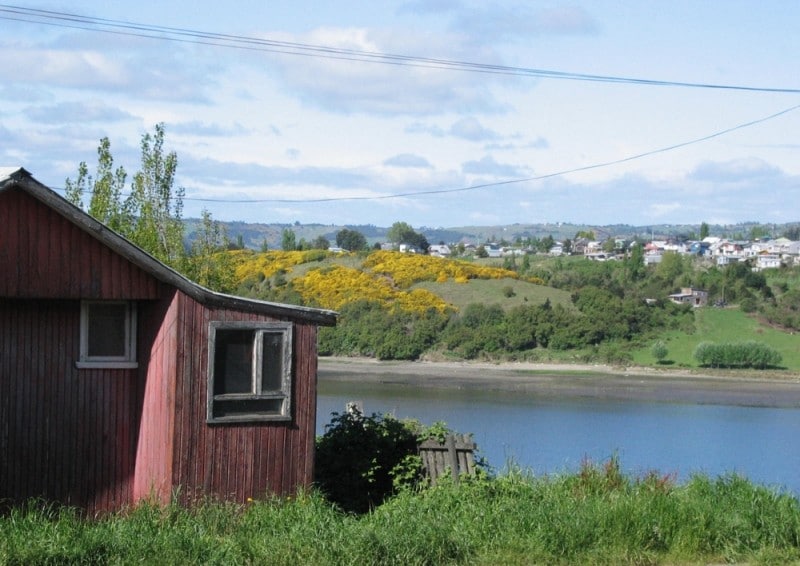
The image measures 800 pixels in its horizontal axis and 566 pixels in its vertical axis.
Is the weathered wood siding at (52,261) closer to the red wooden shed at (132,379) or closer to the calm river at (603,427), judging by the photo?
the red wooden shed at (132,379)

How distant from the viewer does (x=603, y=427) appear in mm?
40469

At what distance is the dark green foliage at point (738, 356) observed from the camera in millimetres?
60312

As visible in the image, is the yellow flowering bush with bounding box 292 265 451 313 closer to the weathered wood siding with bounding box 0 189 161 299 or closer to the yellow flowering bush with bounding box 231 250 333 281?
the yellow flowering bush with bounding box 231 250 333 281

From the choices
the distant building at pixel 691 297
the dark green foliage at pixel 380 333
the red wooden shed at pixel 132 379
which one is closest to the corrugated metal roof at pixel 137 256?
the red wooden shed at pixel 132 379

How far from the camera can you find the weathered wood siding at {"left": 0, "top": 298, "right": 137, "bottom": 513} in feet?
42.5

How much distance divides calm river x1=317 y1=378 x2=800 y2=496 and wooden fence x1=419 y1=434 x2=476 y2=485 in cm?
1081

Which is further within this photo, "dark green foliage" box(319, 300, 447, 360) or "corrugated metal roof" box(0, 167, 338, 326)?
"dark green foliage" box(319, 300, 447, 360)

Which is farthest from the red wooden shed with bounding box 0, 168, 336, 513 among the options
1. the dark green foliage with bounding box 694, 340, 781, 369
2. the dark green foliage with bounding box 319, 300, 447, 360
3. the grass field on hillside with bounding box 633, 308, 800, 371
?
the dark green foliage with bounding box 694, 340, 781, 369

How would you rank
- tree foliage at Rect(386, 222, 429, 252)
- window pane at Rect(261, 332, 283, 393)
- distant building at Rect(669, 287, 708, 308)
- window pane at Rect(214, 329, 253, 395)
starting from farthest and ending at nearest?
tree foliage at Rect(386, 222, 429, 252) < distant building at Rect(669, 287, 708, 308) < window pane at Rect(261, 332, 283, 393) < window pane at Rect(214, 329, 253, 395)

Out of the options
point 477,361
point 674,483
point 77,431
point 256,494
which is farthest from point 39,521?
point 477,361

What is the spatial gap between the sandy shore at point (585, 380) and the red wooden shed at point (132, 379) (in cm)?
3792

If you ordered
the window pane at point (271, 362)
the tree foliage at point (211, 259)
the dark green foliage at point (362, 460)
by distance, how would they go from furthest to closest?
the tree foliage at point (211, 259)
the dark green foliage at point (362, 460)
the window pane at point (271, 362)

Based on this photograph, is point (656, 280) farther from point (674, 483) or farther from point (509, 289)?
point (674, 483)

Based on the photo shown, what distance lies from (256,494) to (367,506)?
9.03ft
